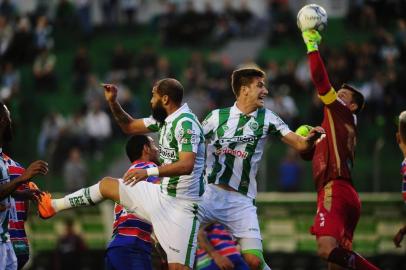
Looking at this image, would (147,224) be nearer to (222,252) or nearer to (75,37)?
(222,252)

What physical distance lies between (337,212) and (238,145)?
1540 mm

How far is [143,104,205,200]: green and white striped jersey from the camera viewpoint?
12.9 meters

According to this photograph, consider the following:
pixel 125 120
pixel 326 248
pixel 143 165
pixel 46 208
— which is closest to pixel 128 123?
pixel 125 120

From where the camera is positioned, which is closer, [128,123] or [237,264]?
[128,123]

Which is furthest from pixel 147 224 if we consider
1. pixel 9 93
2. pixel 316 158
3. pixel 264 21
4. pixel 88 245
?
pixel 264 21

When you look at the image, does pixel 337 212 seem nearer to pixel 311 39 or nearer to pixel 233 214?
pixel 233 214

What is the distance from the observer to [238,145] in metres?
13.9

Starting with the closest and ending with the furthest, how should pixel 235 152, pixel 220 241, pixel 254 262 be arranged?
1. pixel 254 262
2. pixel 235 152
3. pixel 220 241

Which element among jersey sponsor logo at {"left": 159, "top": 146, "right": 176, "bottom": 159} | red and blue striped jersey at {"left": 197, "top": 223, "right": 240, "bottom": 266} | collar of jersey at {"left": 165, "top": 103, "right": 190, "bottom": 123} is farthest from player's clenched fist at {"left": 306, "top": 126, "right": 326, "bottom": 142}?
red and blue striped jersey at {"left": 197, "top": 223, "right": 240, "bottom": 266}

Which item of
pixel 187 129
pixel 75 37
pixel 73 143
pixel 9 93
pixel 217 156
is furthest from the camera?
pixel 75 37

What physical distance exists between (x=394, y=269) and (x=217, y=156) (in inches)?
327

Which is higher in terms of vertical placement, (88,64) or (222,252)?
(88,64)

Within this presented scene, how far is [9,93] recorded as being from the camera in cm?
2847

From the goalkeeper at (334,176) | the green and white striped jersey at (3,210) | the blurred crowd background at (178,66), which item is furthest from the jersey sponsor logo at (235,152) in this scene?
the blurred crowd background at (178,66)
